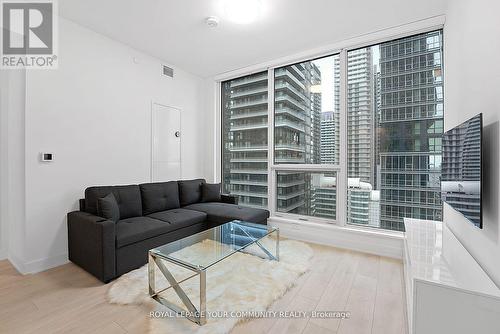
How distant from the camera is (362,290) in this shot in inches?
85.7

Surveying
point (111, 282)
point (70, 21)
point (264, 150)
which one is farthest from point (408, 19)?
point (111, 282)

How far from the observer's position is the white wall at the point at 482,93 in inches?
53.2

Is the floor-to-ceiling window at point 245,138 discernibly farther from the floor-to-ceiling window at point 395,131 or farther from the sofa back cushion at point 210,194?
the floor-to-ceiling window at point 395,131

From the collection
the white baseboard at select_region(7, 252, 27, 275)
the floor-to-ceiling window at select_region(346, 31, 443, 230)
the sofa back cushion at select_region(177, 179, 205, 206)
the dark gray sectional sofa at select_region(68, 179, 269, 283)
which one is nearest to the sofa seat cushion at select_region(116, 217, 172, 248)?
the dark gray sectional sofa at select_region(68, 179, 269, 283)

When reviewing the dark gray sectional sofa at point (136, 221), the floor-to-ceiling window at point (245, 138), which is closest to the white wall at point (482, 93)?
the dark gray sectional sofa at point (136, 221)

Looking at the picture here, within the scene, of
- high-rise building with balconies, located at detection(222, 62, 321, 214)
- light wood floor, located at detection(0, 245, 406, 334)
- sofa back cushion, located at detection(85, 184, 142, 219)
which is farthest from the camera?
high-rise building with balconies, located at detection(222, 62, 321, 214)

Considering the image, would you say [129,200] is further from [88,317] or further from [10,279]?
[88,317]

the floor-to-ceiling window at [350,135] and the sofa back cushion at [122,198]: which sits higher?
the floor-to-ceiling window at [350,135]

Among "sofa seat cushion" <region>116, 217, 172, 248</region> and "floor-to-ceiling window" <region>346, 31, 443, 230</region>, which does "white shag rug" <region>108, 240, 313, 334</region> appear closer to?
"sofa seat cushion" <region>116, 217, 172, 248</region>

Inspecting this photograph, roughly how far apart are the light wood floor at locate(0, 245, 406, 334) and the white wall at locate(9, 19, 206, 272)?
491mm

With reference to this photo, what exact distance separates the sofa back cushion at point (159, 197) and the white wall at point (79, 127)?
35 cm

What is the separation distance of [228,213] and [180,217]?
64cm

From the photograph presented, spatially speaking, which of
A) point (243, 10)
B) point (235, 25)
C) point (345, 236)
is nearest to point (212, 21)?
point (235, 25)

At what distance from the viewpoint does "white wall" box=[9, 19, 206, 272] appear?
8.38 feet
